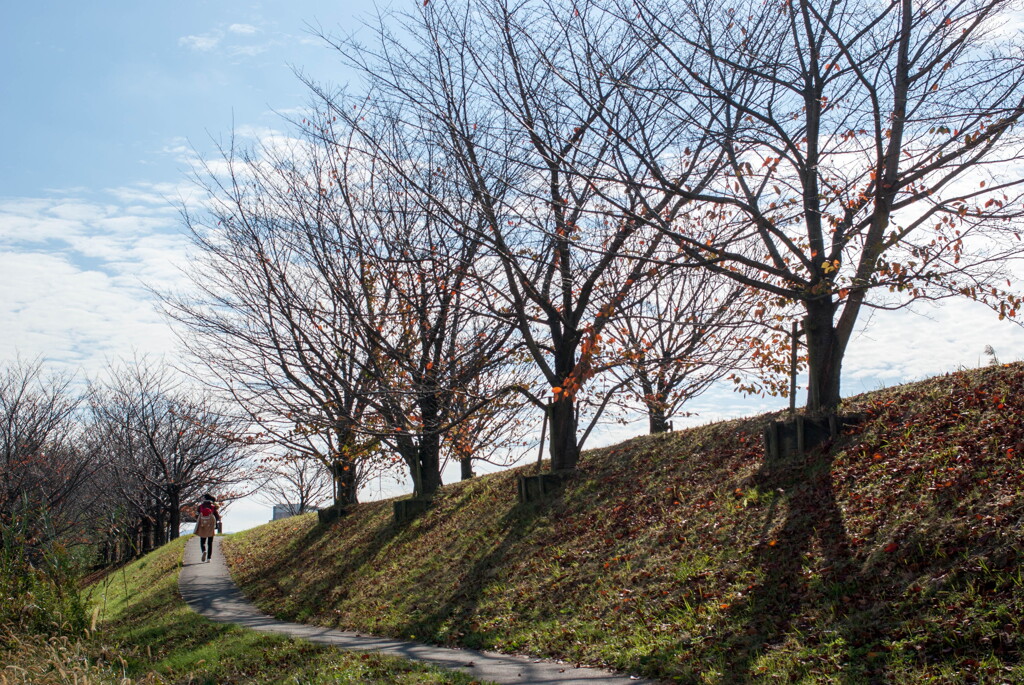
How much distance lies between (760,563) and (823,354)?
4071 mm

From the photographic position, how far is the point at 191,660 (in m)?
8.99

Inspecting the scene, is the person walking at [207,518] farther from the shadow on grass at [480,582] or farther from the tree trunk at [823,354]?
the tree trunk at [823,354]

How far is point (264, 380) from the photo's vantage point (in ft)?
58.7

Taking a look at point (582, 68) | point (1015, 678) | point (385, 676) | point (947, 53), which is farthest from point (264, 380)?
point (1015, 678)

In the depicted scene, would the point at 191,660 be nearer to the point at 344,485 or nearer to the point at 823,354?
the point at 823,354

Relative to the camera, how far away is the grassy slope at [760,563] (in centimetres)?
568

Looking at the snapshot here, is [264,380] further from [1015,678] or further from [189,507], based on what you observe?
[189,507]

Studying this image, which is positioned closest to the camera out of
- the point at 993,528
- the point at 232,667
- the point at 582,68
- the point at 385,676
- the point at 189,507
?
the point at 993,528

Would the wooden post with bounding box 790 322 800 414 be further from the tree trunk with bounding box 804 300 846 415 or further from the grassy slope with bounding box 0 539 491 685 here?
the grassy slope with bounding box 0 539 491 685

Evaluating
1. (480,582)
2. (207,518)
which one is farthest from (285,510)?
(480,582)

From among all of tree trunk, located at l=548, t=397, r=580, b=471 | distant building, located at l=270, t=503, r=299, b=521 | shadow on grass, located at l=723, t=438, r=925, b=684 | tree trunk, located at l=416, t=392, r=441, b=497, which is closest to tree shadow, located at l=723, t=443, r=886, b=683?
shadow on grass, located at l=723, t=438, r=925, b=684

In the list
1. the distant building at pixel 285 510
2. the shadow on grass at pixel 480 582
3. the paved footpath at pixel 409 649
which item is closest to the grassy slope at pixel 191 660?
the paved footpath at pixel 409 649

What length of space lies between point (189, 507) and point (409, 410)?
38065 millimetres

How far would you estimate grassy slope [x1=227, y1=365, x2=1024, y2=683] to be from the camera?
18.6 feet
